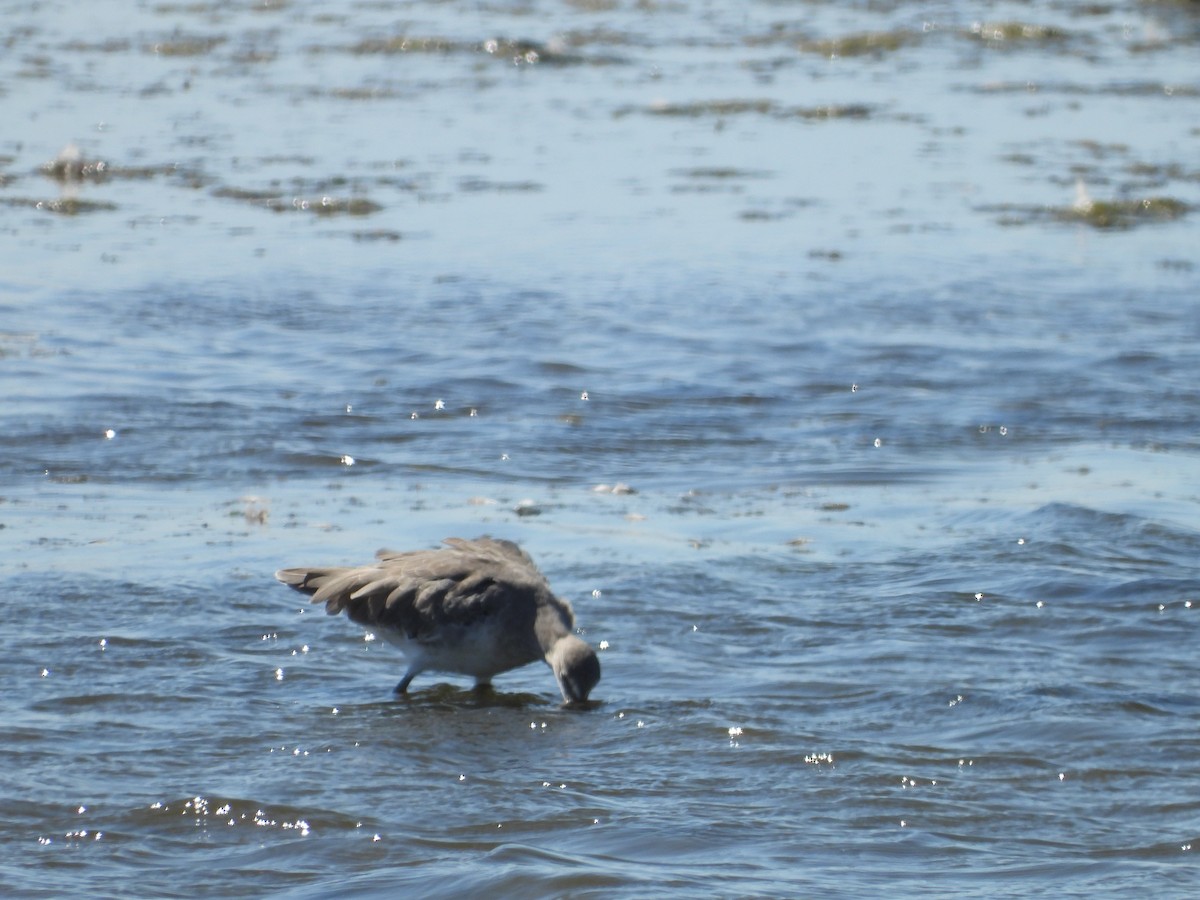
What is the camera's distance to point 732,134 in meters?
18.6

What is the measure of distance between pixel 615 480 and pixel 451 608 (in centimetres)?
261

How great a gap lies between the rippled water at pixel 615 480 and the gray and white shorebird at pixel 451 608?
7.7 inches

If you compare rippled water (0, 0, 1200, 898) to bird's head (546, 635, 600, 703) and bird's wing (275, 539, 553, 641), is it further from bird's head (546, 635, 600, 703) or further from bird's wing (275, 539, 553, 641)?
bird's wing (275, 539, 553, 641)

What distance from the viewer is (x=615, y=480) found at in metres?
9.24

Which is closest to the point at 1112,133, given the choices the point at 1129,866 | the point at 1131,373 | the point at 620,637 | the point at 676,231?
the point at 676,231

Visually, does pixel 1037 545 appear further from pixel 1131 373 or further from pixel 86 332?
pixel 86 332

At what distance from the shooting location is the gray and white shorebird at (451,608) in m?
6.71

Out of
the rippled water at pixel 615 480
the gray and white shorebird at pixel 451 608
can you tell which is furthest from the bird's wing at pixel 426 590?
the rippled water at pixel 615 480

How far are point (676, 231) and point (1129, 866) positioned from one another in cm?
981

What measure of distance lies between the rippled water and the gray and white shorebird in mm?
195

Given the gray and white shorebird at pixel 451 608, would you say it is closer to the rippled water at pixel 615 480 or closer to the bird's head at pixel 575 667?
the bird's head at pixel 575 667

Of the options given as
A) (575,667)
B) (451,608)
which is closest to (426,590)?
(451,608)

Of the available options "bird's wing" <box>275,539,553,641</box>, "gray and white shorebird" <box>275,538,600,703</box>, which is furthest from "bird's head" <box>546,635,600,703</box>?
"bird's wing" <box>275,539,553,641</box>

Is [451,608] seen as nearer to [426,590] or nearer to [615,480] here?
[426,590]
